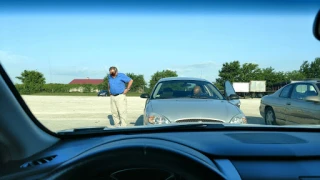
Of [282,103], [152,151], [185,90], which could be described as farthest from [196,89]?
[152,151]

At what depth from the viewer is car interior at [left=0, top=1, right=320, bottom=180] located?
1555mm

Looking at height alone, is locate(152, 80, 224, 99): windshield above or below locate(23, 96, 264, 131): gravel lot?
above

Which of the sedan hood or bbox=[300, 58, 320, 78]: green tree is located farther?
the sedan hood

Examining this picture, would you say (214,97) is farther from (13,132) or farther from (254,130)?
(13,132)

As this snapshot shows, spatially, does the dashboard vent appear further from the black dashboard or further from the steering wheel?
the steering wheel

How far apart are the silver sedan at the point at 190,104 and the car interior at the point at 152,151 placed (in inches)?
110

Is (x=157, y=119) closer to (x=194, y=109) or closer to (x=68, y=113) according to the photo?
(x=194, y=109)

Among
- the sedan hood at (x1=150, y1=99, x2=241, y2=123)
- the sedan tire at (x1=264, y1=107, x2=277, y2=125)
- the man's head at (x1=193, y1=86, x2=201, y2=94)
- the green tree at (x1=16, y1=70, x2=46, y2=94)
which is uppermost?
the green tree at (x1=16, y1=70, x2=46, y2=94)

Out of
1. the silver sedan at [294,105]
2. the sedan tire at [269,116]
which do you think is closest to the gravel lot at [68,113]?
the sedan tire at [269,116]

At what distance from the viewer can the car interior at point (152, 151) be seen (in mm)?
1555

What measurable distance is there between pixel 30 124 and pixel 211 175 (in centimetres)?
132

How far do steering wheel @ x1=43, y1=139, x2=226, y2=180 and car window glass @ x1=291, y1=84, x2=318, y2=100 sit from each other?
20.1 ft

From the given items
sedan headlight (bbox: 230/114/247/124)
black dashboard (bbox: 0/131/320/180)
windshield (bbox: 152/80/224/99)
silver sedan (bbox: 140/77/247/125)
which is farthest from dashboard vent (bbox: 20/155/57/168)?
windshield (bbox: 152/80/224/99)

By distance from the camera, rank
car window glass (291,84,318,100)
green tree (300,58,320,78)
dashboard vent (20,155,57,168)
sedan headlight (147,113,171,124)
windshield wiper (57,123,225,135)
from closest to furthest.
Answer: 1. dashboard vent (20,155,57,168)
2. windshield wiper (57,123,225,135)
3. green tree (300,58,320,78)
4. sedan headlight (147,113,171,124)
5. car window glass (291,84,318,100)
